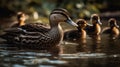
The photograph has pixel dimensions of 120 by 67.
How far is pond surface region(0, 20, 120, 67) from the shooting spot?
22.9ft

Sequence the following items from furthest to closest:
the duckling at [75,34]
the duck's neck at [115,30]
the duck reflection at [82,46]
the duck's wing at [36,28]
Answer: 1. the duck's neck at [115,30]
2. the duckling at [75,34]
3. the duck's wing at [36,28]
4. the duck reflection at [82,46]

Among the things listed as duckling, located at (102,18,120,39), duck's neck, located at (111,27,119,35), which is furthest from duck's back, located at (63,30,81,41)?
duck's neck, located at (111,27,119,35)

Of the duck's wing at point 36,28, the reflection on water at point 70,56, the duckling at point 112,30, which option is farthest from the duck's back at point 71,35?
the duck's wing at point 36,28

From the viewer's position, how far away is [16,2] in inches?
659

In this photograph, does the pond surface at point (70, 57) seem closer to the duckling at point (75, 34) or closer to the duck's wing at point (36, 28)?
the duck's wing at point (36, 28)

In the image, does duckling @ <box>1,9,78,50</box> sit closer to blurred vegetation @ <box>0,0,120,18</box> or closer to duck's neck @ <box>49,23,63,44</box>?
duck's neck @ <box>49,23,63,44</box>

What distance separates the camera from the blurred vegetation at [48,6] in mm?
15805

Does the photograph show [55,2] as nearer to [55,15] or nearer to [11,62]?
[55,15]

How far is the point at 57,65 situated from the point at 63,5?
919 centimetres

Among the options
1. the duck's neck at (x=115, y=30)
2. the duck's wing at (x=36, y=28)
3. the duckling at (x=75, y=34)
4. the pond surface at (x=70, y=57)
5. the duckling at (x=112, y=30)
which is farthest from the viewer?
the duck's neck at (x=115, y=30)

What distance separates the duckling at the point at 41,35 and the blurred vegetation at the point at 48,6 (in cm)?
657

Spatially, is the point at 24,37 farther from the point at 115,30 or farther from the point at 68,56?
the point at 115,30

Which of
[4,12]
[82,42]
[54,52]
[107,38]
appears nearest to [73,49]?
[54,52]

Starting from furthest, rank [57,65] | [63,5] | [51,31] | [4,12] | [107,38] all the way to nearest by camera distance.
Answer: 1. [4,12]
2. [63,5]
3. [107,38]
4. [51,31]
5. [57,65]
